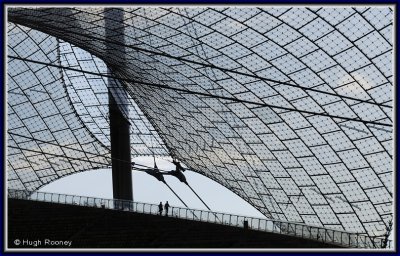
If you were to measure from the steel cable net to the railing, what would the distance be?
7.60m

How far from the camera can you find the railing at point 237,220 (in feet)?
91.4

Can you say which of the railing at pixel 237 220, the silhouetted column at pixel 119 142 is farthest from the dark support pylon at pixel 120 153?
the railing at pixel 237 220

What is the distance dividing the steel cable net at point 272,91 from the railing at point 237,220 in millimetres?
7601

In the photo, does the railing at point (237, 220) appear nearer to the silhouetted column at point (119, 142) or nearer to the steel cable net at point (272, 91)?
the steel cable net at point (272, 91)

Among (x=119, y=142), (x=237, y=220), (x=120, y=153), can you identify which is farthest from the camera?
(x=119, y=142)

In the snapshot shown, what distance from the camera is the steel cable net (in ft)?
142

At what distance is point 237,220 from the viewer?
104 ft

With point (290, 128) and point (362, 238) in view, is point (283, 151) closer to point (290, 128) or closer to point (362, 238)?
point (290, 128)

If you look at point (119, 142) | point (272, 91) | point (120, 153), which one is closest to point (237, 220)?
point (272, 91)

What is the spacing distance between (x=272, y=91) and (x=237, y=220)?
2143 centimetres

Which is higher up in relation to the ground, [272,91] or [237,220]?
[272,91]

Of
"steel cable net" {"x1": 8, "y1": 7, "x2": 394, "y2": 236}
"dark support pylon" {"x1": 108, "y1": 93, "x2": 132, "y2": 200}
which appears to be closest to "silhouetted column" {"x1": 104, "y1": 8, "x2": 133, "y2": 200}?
"dark support pylon" {"x1": 108, "y1": 93, "x2": 132, "y2": 200}

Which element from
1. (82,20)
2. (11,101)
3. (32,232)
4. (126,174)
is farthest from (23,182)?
(32,232)

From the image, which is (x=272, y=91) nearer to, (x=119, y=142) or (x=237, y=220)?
(x=119, y=142)
